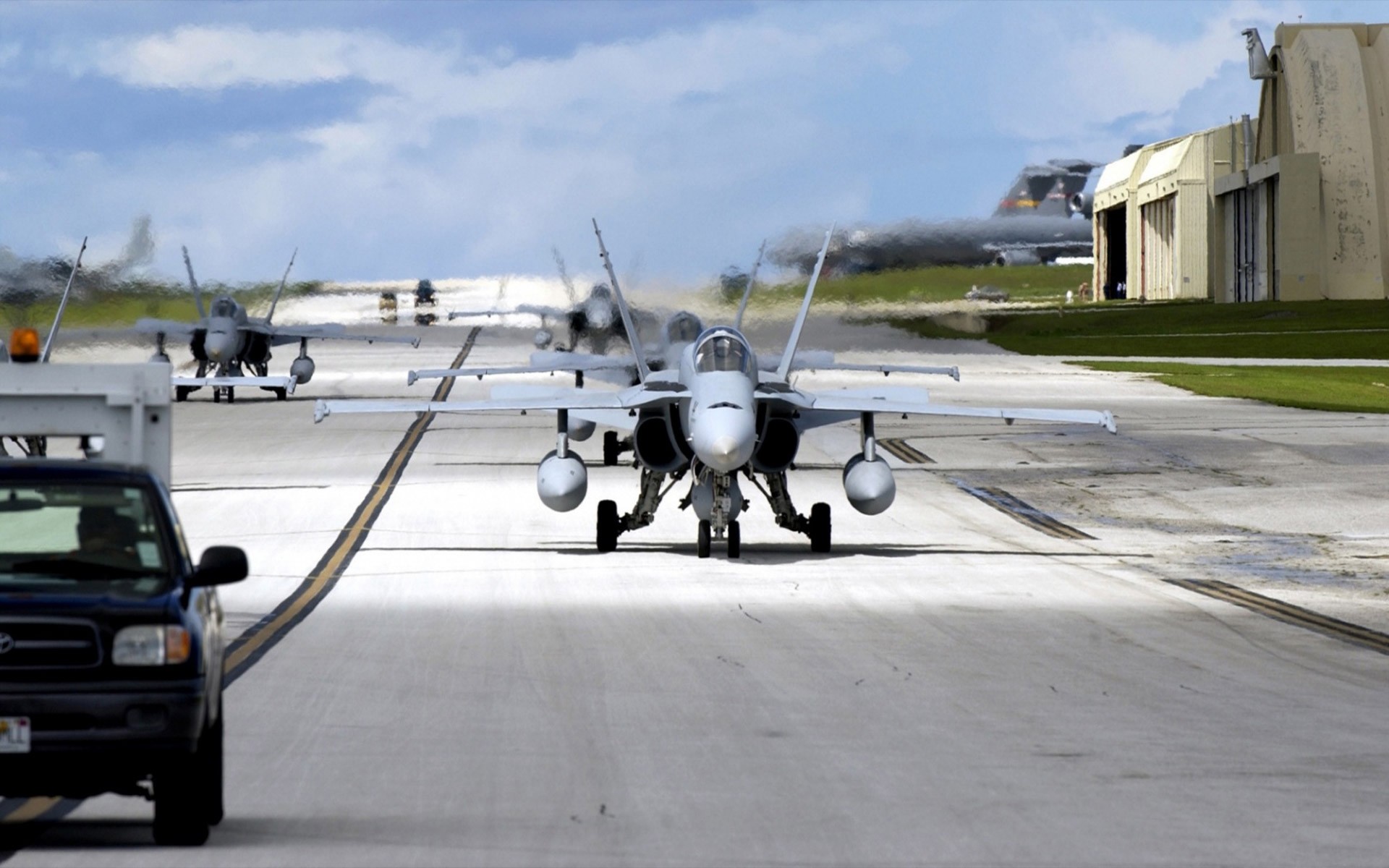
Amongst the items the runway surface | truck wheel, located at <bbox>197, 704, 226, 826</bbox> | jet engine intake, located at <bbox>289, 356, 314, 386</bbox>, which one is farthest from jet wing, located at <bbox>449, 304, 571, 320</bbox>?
truck wheel, located at <bbox>197, 704, 226, 826</bbox>

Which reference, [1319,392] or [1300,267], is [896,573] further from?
[1300,267]

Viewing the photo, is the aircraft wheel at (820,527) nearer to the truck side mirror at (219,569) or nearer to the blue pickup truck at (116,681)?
the blue pickup truck at (116,681)

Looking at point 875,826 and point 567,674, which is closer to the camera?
point 875,826

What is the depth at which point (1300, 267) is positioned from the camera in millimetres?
101938

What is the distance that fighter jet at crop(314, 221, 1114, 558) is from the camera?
2656 cm

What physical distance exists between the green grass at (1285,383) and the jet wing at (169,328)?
1150 inches

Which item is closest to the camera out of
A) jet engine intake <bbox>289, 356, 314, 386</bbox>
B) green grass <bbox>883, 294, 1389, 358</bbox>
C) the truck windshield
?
the truck windshield

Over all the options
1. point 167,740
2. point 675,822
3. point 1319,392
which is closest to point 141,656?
point 167,740

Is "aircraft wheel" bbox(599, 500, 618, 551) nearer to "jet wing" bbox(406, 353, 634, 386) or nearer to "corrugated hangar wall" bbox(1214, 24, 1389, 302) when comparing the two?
"jet wing" bbox(406, 353, 634, 386)

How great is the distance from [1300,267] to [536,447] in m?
64.8

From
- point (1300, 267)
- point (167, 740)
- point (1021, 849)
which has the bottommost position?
point (1021, 849)

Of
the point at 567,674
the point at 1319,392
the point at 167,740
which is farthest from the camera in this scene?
the point at 1319,392

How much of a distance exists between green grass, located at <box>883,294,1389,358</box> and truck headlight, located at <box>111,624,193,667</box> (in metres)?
60.7

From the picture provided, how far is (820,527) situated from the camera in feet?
92.1
